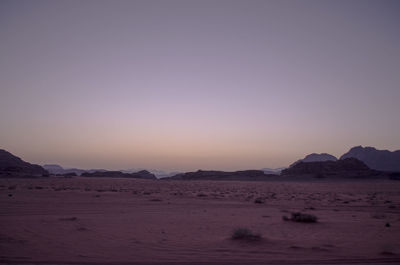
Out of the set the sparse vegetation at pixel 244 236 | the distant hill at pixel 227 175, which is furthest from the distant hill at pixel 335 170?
the sparse vegetation at pixel 244 236

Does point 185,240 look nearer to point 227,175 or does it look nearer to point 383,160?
point 227,175

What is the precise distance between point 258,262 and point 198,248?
89.4 inches

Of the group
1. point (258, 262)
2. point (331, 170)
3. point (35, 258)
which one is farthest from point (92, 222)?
point (331, 170)

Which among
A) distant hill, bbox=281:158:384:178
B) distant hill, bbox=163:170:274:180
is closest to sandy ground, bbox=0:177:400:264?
distant hill, bbox=281:158:384:178

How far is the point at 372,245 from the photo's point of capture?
38.6ft

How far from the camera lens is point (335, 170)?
365 ft

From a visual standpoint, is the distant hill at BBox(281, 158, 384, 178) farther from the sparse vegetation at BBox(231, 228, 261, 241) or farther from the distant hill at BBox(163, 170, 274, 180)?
the sparse vegetation at BBox(231, 228, 261, 241)

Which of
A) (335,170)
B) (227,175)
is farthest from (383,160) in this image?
(227,175)

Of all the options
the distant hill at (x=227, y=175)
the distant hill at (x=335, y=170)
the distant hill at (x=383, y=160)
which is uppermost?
the distant hill at (x=383, y=160)

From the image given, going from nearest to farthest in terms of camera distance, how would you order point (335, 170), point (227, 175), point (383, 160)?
point (335, 170) < point (227, 175) < point (383, 160)

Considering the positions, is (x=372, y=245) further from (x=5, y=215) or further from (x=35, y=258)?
(x=5, y=215)

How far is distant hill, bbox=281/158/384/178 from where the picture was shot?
10256 cm

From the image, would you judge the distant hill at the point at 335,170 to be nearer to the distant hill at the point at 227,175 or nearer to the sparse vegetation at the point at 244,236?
the distant hill at the point at 227,175

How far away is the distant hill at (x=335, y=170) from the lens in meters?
103
